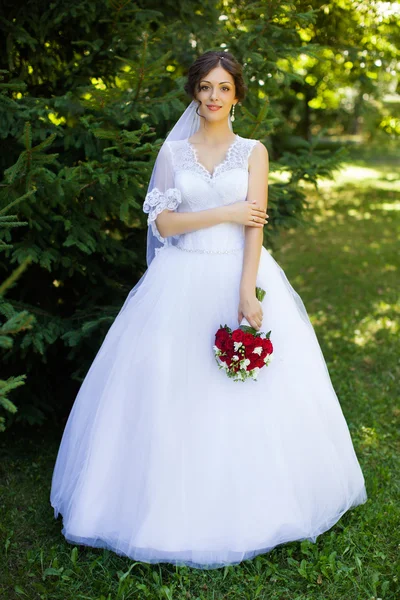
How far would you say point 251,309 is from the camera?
11.8ft

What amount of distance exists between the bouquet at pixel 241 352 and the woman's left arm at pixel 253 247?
154 millimetres

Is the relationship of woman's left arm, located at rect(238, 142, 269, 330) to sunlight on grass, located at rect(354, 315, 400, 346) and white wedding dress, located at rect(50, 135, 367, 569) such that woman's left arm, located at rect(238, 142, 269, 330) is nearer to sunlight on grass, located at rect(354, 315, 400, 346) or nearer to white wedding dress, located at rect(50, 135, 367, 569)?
white wedding dress, located at rect(50, 135, 367, 569)

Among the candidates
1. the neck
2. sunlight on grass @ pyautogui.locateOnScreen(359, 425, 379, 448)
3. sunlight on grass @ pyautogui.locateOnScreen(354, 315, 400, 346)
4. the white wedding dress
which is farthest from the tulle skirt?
sunlight on grass @ pyautogui.locateOnScreen(354, 315, 400, 346)

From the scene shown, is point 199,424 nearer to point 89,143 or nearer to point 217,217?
point 217,217

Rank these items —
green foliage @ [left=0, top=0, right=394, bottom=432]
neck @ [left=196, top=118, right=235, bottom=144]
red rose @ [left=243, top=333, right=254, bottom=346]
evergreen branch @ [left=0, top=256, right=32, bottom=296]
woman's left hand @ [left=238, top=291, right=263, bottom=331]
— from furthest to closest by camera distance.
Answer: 1. green foliage @ [left=0, top=0, right=394, bottom=432]
2. neck @ [left=196, top=118, right=235, bottom=144]
3. woman's left hand @ [left=238, top=291, right=263, bottom=331]
4. red rose @ [left=243, top=333, right=254, bottom=346]
5. evergreen branch @ [left=0, top=256, right=32, bottom=296]

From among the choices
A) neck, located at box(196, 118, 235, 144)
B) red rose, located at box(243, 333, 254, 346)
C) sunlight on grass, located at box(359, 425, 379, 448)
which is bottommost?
sunlight on grass, located at box(359, 425, 379, 448)

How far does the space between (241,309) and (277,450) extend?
807 millimetres

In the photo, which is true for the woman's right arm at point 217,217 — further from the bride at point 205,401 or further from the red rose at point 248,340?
the red rose at point 248,340

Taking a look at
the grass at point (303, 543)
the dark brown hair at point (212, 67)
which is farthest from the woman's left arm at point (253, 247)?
the grass at point (303, 543)

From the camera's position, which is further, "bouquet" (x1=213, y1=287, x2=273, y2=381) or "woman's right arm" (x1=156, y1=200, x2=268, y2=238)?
"woman's right arm" (x1=156, y1=200, x2=268, y2=238)

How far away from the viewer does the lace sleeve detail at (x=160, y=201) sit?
12.0 feet

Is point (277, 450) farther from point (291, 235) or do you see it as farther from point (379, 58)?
point (291, 235)

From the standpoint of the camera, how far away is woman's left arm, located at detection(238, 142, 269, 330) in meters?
3.59

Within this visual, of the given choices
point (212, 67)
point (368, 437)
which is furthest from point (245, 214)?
point (368, 437)
